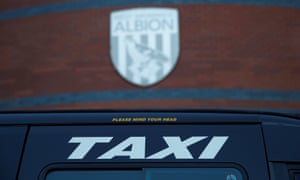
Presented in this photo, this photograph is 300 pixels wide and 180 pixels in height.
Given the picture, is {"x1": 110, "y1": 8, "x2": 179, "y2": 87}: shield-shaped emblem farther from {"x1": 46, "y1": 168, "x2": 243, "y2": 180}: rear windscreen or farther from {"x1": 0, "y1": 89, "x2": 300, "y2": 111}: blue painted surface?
{"x1": 46, "y1": 168, "x2": 243, "y2": 180}: rear windscreen

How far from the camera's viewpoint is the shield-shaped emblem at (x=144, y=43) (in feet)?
41.3

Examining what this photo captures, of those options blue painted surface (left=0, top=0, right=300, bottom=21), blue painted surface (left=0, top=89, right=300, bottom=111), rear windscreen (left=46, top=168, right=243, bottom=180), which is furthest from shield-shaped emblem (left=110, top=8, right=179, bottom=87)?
rear windscreen (left=46, top=168, right=243, bottom=180)

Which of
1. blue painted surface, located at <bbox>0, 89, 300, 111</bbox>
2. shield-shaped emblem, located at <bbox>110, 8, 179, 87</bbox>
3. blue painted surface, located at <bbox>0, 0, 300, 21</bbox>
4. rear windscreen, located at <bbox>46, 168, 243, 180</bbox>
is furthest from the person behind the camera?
blue painted surface, located at <bbox>0, 0, 300, 21</bbox>

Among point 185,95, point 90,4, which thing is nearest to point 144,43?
point 185,95

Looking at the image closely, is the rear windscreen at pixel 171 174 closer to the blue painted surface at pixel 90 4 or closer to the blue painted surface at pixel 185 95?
the blue painted surface at pixel 185 95

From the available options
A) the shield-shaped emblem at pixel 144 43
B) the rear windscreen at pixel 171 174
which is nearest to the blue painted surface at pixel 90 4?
the shield-shaped emblem at pixel 144 43

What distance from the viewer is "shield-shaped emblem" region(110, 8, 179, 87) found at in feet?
41.3

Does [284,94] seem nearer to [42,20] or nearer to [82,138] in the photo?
[42,20]

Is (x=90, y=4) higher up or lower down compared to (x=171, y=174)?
higher up

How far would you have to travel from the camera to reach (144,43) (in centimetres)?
1271

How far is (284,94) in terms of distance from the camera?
12.4m

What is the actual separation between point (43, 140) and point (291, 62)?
10.7 m

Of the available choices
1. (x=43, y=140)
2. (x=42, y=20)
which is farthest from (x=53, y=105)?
(x=43, y=140)

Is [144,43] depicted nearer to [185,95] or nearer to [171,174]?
[185,95]
